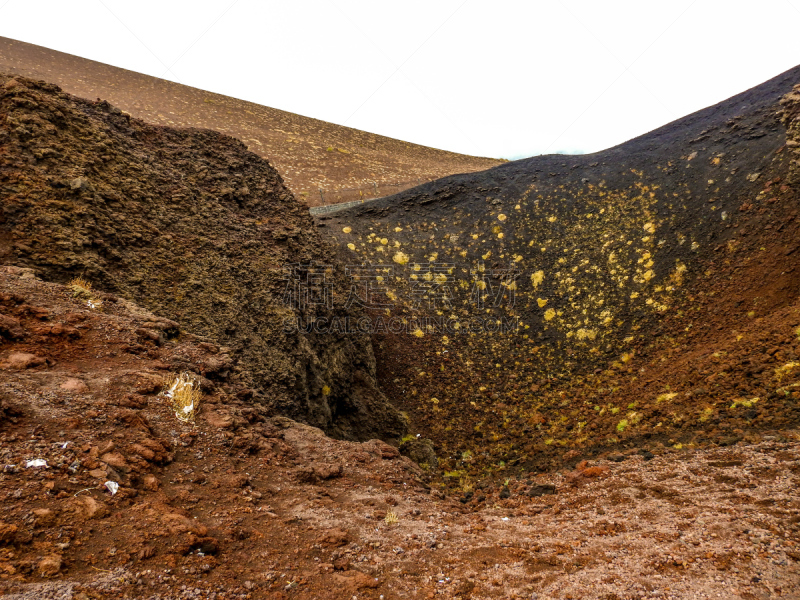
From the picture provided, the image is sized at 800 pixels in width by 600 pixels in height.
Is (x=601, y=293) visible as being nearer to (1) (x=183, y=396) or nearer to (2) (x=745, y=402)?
(2) (x=745, y=402)

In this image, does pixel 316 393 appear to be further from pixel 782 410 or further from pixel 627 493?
pixel 782 410

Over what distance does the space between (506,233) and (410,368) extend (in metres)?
7.68

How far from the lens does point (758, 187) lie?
11586mm

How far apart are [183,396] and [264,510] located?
1707 mm

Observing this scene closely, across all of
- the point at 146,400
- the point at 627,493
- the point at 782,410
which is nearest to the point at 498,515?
the point at 627,493

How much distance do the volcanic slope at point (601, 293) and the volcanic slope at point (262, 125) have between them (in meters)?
12.1

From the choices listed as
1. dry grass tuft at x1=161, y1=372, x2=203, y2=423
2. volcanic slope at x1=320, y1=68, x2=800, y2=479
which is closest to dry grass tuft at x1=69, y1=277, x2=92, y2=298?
dry grass tuft at x1=161, y1=372, x2=203, y2=423

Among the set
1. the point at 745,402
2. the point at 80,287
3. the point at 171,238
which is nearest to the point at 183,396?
the point at 80,287

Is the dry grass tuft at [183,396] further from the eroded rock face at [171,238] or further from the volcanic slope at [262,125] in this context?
the volcanic slope at [262,125]

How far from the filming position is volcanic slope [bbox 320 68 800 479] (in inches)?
290

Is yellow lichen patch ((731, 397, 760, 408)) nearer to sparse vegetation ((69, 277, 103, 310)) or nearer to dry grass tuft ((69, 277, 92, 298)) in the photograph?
sparse vegetation ((69, 277, 103, 310))

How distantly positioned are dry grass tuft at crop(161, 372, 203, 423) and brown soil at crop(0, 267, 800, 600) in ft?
0.36

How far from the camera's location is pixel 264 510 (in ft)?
12.4

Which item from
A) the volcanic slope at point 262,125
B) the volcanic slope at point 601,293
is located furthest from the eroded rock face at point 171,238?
the volcanic slope at point 262,125
